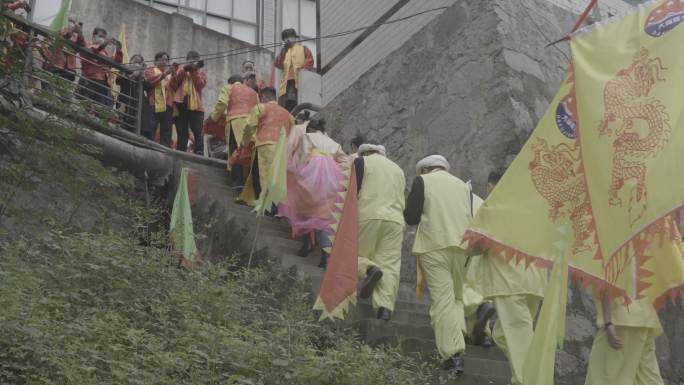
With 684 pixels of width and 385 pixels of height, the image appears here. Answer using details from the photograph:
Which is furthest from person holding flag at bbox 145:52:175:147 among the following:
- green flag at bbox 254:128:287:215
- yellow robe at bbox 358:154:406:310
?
yellow robe at bbox 358:154:406:310

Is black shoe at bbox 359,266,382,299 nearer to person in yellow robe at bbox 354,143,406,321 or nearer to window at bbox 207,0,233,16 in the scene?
person in yellow robe at bbox 354,143,406,321

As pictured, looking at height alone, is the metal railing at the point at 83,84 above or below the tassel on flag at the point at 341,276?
above

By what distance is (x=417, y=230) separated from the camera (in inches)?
282

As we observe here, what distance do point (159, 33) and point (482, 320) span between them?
13.2 meters

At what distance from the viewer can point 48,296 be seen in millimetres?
5969

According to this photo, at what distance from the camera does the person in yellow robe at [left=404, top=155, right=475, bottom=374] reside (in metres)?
6.42

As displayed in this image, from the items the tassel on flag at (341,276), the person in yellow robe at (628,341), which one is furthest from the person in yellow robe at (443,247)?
the person in yellow robe at (628,341)

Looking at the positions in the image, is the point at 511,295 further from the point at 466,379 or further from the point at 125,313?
the point at 125,313

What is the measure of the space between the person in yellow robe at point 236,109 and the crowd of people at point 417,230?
0.04 ft

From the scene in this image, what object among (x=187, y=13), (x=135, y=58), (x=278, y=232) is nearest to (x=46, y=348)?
(x=278, y=232)

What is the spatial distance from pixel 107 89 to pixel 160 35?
7.28 metres

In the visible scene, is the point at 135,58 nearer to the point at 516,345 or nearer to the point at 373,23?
the point at 373,23

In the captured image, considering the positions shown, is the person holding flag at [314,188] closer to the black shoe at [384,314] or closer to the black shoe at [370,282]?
the black shoe at [370,282]

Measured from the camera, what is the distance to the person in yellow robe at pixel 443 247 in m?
6.42
